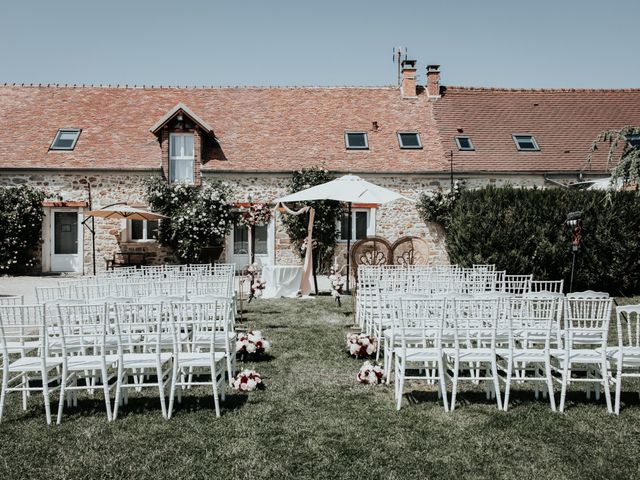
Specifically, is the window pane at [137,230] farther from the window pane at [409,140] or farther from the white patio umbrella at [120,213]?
the window pane at [409,140]

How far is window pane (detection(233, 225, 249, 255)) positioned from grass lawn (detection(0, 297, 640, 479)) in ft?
38.9

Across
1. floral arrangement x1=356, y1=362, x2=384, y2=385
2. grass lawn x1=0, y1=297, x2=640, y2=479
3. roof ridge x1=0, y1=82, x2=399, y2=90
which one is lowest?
grass lawn x1=0, y1=297, x2=640, y2=479

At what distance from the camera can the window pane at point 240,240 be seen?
57.5 ft

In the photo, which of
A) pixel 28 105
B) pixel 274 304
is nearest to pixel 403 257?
pixel 274 304

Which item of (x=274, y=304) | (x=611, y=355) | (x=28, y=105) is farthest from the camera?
(x=28, y=105)

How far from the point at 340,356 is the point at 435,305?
135 cm

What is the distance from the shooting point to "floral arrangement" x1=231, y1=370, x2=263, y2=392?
5527mm

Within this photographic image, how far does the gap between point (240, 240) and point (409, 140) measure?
20.6ft

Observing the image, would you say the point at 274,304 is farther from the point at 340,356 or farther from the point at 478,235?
the point at 478,235

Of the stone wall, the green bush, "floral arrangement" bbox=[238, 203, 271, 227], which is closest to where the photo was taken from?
"floral arrangement" bbox=[238, 203, 271, 227]

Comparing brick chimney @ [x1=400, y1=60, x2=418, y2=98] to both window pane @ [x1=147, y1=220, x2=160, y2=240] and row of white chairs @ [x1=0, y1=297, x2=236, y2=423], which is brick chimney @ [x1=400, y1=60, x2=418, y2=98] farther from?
row of white chairs @ [x1=0, y1=297, x2=236, y2=423]

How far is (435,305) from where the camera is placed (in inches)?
259

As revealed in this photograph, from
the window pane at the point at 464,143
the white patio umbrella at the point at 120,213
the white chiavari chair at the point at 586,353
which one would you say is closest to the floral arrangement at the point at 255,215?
the white patio umbrella at the point at 120,213

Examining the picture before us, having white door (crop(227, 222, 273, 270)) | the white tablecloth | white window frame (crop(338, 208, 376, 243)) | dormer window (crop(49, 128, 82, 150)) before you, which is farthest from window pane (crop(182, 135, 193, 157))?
the white tablecloth
